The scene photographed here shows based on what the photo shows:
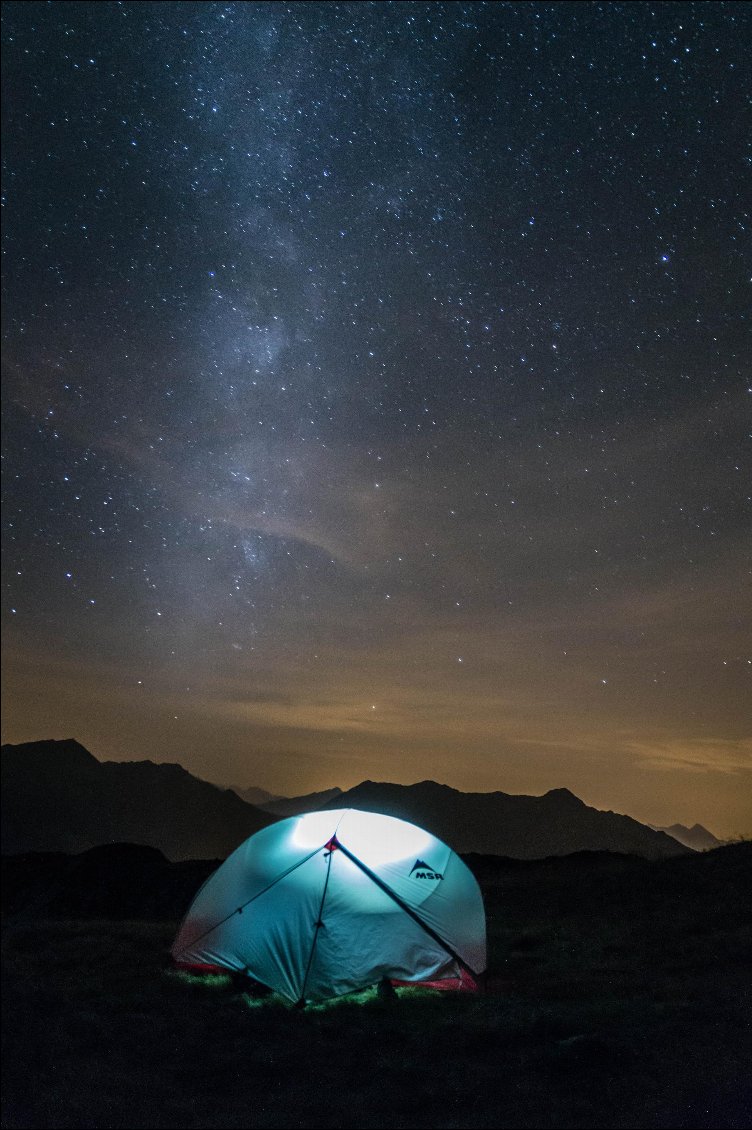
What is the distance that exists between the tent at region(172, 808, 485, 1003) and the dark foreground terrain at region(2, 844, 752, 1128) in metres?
0.36

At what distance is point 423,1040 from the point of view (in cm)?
780

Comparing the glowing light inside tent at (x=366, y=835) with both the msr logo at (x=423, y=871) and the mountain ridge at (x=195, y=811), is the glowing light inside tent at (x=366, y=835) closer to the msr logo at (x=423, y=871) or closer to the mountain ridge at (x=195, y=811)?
the msr logo at (x=423, y=871)

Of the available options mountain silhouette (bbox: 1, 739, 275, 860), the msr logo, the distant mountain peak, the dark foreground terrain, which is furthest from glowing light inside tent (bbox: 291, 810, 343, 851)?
mountain silhouette (bbox: 1, 739, 275, 860)

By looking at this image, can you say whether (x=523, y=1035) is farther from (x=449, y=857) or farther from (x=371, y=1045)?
(x=449, y=857)

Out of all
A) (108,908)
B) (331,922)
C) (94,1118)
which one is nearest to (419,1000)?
(331,922)

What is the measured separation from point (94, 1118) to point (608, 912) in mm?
10696

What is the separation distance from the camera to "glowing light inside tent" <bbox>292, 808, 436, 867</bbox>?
10633mm

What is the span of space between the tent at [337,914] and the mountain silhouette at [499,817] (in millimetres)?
52117

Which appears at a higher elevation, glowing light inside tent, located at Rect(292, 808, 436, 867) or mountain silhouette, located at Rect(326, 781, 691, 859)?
glowing light inside tent, located at Rect(292, 808, 436, 867)

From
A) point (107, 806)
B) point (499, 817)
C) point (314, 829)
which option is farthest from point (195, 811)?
point (314, 829)

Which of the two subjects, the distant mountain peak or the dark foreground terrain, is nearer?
the dark foreground terrain

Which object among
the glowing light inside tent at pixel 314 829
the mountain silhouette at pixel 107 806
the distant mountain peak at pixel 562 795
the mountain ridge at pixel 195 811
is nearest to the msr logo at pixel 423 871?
the glowing light inside tent at pixel 314 829

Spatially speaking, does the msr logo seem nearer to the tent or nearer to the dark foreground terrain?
the tent

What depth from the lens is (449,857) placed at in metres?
11.4
